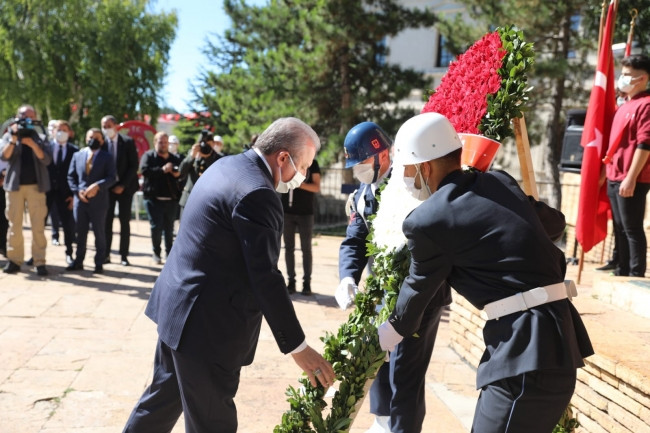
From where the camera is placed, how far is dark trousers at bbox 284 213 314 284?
25.2 feet

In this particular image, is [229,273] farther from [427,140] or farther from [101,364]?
[101,364]

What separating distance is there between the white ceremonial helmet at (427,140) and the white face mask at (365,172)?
1428 millimetres

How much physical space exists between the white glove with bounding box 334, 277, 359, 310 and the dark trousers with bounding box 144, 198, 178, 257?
606 cm

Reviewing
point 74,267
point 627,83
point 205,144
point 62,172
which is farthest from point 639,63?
point 62,172

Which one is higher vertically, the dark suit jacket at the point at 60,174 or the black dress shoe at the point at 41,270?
the dark suit jacket at the point at 60,174

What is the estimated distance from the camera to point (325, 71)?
1720cm

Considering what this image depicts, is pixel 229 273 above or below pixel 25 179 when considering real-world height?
below

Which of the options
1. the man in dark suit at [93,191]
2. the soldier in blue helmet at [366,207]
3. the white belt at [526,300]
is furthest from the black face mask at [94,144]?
the white belt at [526,300]

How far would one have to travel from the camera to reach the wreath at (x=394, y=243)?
285 cm

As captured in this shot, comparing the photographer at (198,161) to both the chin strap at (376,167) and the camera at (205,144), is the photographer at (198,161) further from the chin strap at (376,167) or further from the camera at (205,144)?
the chin strap at (376,167)

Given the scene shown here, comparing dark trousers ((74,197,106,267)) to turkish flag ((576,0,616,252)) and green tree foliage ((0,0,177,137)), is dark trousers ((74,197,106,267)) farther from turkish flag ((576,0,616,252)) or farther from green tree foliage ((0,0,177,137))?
green tree foliage ((0,0,177,137))

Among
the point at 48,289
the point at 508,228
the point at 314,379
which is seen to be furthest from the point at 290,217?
the point at 508,228

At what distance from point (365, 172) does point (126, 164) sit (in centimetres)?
621

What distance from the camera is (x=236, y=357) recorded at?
274 centimetres
